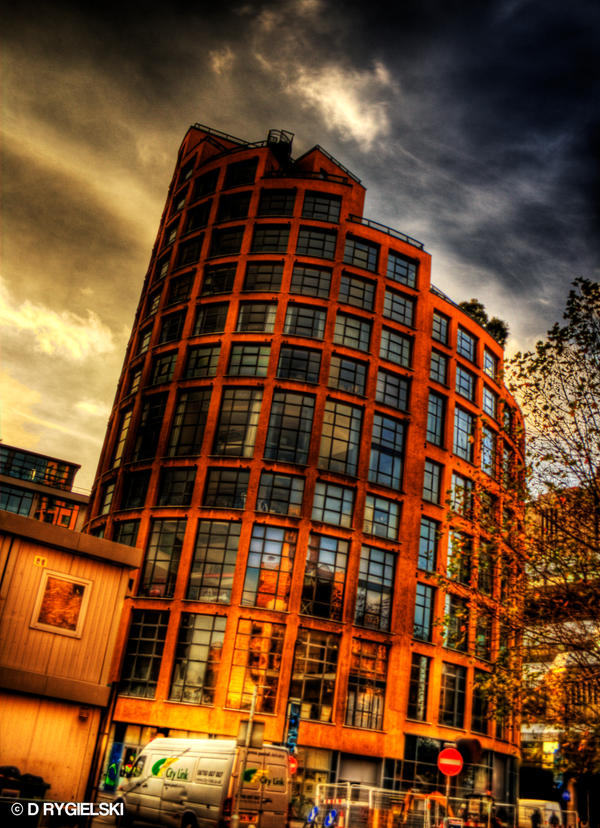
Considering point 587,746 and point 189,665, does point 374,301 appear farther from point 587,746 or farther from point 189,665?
point 587,746

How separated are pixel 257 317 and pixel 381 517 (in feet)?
47.9

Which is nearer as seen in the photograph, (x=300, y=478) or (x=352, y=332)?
(x=300, y=478)

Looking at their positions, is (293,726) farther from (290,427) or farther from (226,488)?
(290,427)

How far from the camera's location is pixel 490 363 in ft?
179

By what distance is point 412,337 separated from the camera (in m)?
47.2

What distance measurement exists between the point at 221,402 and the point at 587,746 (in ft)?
97.0

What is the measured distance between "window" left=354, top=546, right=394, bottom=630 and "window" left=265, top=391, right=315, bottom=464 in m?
6.79

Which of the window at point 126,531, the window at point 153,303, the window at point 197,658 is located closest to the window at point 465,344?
→ the window at point 153,303

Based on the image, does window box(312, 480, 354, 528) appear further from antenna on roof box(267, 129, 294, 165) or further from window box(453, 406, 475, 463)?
antenna on roof box(267, 129, 294, 165)

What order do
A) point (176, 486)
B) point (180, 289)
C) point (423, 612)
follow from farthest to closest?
1. point (180, 289)
2. point (423, 612)
3. point (176, 486)

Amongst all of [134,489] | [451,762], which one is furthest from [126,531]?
[451,762]

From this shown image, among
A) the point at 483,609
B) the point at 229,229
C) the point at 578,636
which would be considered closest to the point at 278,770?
the point at 483,609

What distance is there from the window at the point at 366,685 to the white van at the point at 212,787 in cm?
1824

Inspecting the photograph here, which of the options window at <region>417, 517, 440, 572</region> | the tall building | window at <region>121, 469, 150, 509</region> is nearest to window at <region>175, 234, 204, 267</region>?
the tall building
